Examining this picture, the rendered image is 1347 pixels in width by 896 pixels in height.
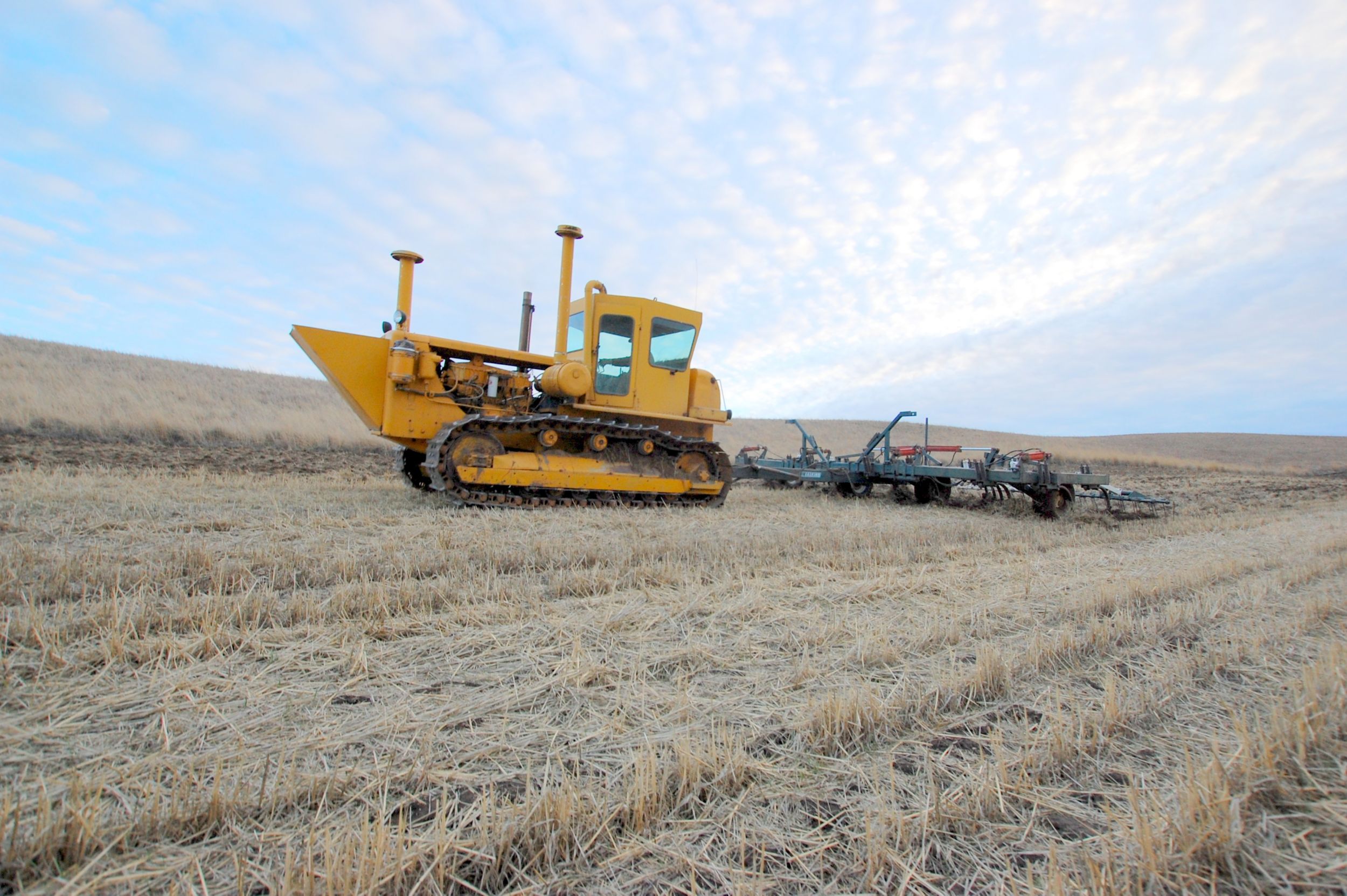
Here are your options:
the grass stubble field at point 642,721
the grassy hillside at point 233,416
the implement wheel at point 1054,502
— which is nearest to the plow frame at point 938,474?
the implement wheel at point 1054,502

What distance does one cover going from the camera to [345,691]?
2.40 meters

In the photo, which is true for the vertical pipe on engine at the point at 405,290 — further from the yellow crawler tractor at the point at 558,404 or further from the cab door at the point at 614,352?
the cab door at the point at 614,352

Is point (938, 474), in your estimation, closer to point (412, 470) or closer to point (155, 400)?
point (412, 470)

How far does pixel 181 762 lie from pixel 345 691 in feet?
1.92

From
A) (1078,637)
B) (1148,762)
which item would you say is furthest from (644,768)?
(1078,637)

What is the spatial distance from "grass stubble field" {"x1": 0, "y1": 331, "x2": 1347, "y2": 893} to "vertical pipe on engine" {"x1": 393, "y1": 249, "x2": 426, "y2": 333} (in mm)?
3514

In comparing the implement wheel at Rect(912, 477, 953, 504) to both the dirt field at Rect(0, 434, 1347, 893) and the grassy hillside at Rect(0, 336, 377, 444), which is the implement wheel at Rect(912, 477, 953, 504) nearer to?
the dirt field at Rect(0, 434, 1347, 893)

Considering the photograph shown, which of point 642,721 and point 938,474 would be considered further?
point 938,474

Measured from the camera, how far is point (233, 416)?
1841cm

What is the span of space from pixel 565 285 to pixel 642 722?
23.2ft

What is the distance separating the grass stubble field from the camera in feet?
4.87

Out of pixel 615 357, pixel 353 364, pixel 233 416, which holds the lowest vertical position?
pixel 233 416

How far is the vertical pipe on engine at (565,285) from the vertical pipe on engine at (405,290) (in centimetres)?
179

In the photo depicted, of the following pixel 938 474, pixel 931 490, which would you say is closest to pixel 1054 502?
pixel 938 474
